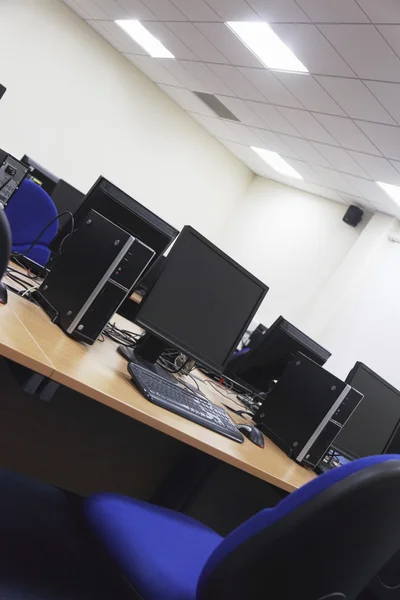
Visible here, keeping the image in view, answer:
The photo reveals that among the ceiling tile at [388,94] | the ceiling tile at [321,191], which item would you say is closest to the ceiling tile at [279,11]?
the ceiling tile at [388,94]

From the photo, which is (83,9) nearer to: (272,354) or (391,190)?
(391,190)

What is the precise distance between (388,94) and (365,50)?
0.41 metres

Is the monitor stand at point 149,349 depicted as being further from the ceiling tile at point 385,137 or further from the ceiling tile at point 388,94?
the ceiling tile at point 385,137

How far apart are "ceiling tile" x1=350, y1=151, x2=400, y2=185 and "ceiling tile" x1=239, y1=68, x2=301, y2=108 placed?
0.76m

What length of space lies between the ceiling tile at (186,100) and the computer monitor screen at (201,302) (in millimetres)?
4651

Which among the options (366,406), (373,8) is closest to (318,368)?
(366,406)

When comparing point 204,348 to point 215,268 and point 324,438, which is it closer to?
point 215,268

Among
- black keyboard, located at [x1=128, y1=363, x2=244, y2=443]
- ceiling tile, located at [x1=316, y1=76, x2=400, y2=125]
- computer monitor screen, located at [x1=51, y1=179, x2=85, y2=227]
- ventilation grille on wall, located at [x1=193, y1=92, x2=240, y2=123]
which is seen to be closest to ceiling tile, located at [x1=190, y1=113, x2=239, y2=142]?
ventilation grille on wall, located at [x1=193, y1=92, x2=240, y2=123]

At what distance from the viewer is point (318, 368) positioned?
212 centimetres

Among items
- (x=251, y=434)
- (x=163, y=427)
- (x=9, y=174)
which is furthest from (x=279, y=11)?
(x=163, y=427)

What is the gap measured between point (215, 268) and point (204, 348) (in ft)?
1.02

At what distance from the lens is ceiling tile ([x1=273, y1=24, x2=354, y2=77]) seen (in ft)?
11.4

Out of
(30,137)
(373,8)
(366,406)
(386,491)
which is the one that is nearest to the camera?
(386,491)

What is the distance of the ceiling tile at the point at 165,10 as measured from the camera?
168 inches
